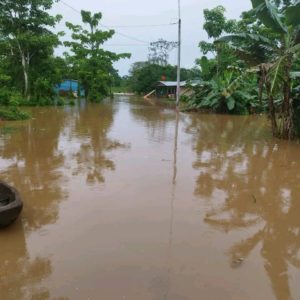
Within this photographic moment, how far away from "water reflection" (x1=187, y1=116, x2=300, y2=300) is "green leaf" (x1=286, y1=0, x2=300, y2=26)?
3.71 metres

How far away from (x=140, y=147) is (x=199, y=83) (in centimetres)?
1553

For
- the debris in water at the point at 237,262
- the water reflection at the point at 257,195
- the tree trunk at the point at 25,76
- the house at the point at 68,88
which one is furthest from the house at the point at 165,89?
the debris in water at the point at 237,262

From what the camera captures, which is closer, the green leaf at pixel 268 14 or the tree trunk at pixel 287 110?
the green leaf at pixel 268 14

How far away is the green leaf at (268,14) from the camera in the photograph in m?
11.1

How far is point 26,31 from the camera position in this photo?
2745 cm

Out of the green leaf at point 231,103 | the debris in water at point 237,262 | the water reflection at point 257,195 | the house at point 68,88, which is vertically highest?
the house at point 68,88

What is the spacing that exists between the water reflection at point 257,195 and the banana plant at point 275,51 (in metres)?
1.40

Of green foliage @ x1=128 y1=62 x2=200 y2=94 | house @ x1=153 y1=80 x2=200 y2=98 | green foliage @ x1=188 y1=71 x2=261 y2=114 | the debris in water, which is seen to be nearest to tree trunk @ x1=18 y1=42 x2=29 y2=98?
green foliage @ x1=188 y1=71 x2=261 y2=114

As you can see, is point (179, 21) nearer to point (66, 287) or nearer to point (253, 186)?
point (253, 186)

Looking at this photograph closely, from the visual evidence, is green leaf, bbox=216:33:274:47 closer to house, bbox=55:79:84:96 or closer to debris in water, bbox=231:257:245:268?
debris in water, bbox=231:257:245:268

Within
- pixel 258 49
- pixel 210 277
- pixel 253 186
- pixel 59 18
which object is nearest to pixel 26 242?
pixel 210 277

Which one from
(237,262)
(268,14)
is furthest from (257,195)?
(268,14)

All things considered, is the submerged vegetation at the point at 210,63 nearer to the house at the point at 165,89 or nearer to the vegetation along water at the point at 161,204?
the vegetation along water at the point at 161,204

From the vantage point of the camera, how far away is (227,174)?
9.18 metres
